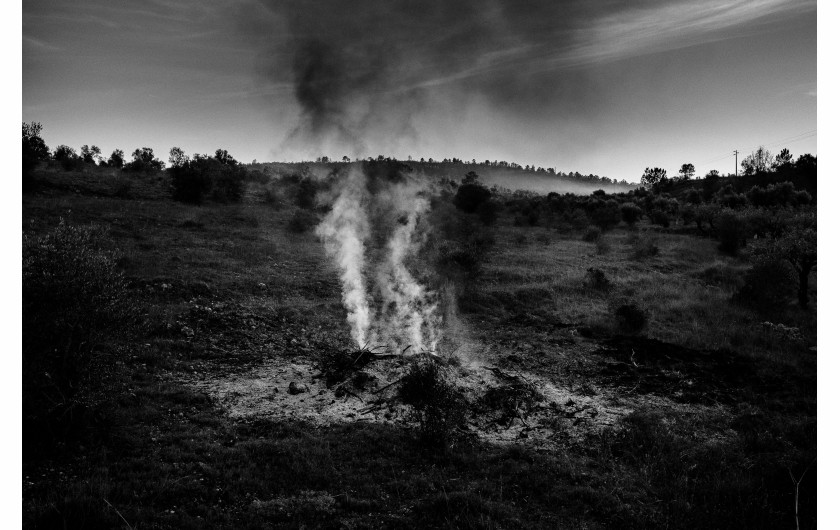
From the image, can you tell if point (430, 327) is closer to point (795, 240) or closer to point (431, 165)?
point (795, 240)

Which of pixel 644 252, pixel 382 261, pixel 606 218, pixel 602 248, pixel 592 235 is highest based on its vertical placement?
pixel 606 218

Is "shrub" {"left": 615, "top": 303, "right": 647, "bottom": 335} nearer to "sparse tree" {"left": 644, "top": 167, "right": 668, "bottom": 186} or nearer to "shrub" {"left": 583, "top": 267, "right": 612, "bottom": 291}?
"shrub" {"left": 583, "top": 267, "right": 612, "bottom": 291}

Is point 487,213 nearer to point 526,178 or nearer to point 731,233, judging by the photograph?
point 731,233

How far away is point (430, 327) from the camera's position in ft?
67.7

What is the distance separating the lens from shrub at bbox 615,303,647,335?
20.7 m

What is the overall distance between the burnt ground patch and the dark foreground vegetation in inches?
Result: 4.2

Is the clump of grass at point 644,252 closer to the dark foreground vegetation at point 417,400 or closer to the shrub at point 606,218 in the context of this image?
the dark foreground vegetation at point 417,400

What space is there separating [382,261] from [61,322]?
2352 centimetres

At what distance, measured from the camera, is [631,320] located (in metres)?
20.9

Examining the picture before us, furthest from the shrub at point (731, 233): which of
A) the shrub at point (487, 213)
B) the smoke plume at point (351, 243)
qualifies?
the smoke plume at point (351, 243)

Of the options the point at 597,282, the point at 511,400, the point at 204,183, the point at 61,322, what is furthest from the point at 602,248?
the point at 204,183

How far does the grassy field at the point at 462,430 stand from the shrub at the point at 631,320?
0.36 m

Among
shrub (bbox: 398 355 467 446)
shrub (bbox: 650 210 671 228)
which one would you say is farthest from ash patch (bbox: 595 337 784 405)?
shrub (bbox: 650 210 671 228)

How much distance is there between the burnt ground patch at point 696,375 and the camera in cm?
1414
